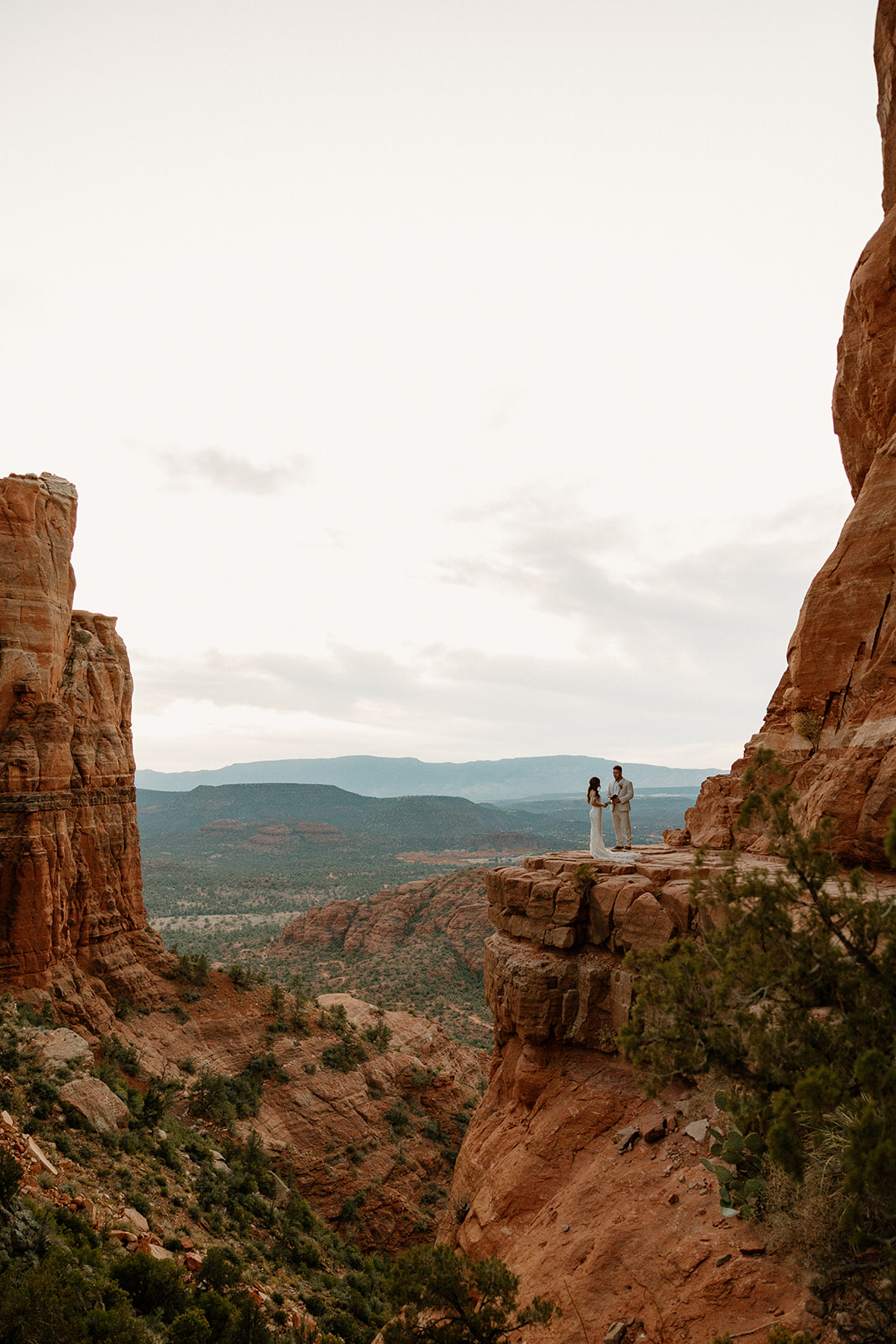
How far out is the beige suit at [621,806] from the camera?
18.0m

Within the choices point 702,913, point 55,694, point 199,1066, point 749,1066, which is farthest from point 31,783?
point 749,1066

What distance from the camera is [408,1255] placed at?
9828mm

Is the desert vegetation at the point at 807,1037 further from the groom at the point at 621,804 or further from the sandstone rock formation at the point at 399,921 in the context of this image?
the sandstone rock formation at the point at 399,921

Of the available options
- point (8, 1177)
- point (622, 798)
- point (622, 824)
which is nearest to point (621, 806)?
point (622, 798)

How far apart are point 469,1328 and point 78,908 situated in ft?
91.5

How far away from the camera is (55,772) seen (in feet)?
98.8

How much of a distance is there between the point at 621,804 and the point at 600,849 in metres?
1.73

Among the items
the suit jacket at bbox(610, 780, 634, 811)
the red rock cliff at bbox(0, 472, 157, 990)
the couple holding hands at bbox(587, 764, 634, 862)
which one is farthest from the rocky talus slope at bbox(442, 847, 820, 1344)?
the red rock cliff at bbox(0, 472, 157, 990)

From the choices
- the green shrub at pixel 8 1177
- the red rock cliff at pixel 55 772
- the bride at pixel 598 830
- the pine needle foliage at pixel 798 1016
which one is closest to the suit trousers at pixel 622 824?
the bride at pixel 598 830

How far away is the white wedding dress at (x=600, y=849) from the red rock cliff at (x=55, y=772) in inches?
900

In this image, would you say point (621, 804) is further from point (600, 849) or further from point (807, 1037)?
point (807, 1037)

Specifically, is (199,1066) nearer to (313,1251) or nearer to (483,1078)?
(313,1251)

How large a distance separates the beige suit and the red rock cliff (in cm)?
2303

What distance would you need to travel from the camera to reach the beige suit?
1802 cm
